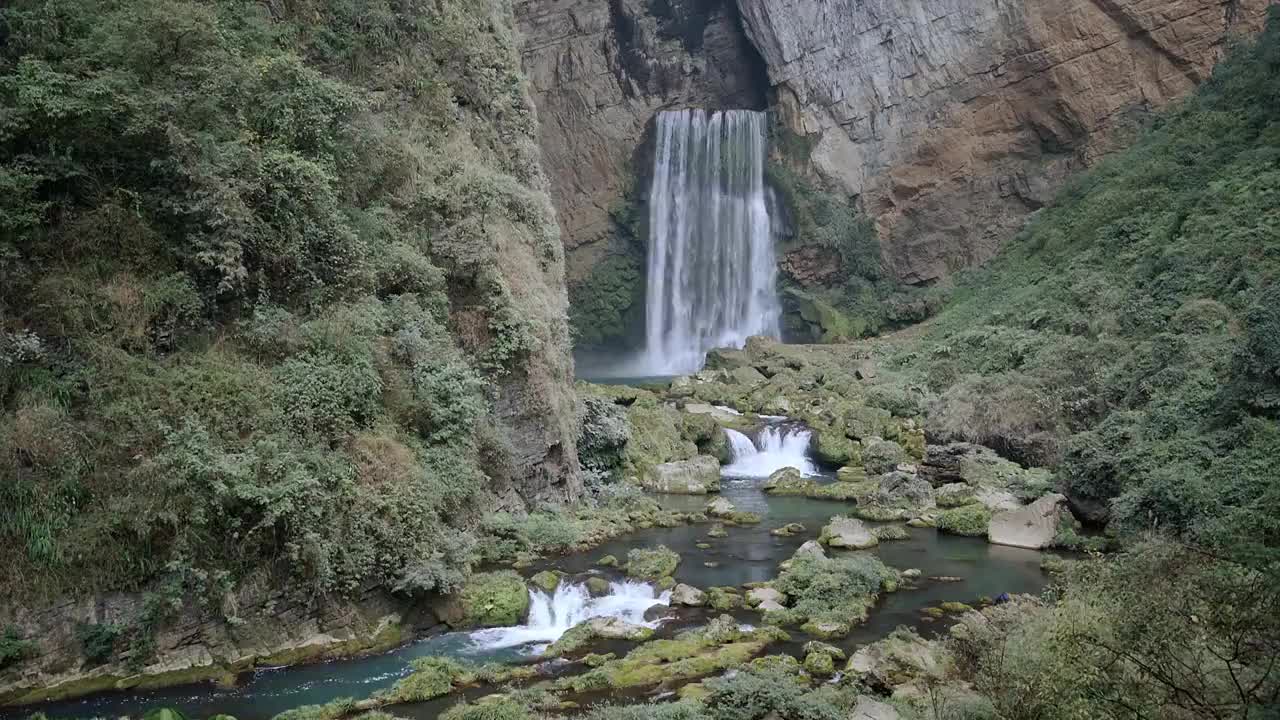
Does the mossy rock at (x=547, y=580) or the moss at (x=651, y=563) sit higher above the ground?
the mossy rock at (x=547, y=580)

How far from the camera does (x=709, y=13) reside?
159 ft

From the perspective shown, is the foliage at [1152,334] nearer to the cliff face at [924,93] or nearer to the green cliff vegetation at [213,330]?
the cliff face at [924,93]

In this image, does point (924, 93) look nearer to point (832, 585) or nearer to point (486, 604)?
point (832, 585)

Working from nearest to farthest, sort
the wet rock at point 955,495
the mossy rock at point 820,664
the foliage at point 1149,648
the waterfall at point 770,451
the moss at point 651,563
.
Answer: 1. the foliage at point 1149,648
2. the mossy rock at point 820,664
3. the moss at point 651,563
4. the wet rock at point 955,495
5. the waterfall at point 770,451

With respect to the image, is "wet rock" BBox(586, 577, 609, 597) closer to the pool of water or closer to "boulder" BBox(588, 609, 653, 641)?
the pool of water

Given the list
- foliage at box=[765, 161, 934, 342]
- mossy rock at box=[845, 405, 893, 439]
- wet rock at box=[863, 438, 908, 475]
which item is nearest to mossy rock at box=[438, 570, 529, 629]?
wet rock at box=[863, 438, 908, 475]

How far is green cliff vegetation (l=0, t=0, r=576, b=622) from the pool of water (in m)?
1.24

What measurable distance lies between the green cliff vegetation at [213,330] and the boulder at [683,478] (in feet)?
23.6

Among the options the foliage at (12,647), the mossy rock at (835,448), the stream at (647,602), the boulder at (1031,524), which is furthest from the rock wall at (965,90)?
the foliage at (12,647)

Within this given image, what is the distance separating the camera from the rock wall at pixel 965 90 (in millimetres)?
37531

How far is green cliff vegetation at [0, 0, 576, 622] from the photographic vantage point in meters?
11.2

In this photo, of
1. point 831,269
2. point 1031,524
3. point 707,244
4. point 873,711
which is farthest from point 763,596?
point 707,244

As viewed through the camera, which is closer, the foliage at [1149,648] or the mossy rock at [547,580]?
the foliage at [1149,648]

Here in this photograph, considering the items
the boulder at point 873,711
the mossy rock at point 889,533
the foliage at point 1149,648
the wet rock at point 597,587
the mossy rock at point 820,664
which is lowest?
the mossy rock at point 889,533
